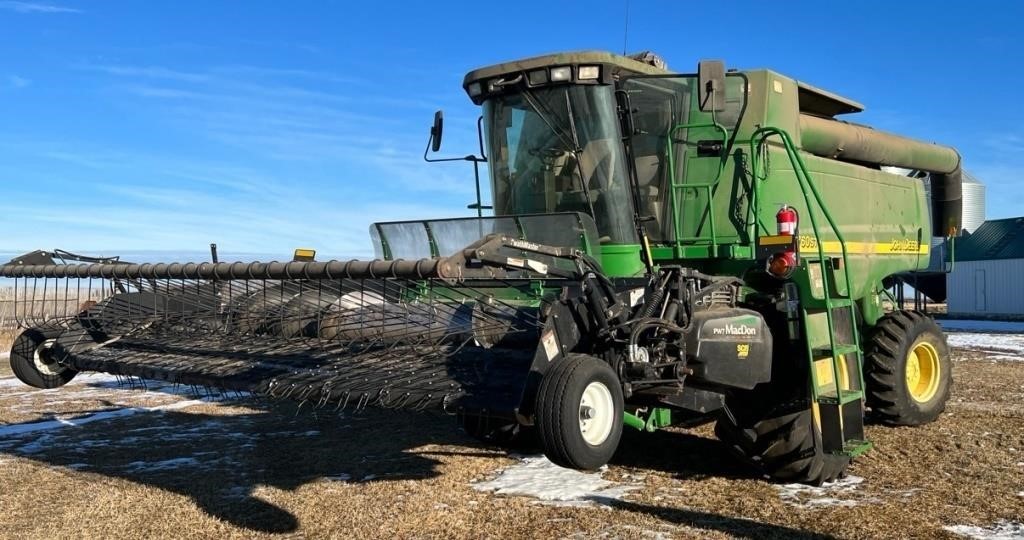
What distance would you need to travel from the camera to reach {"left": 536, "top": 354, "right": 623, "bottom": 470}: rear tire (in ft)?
12.4

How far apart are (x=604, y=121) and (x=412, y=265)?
2386 millimetres

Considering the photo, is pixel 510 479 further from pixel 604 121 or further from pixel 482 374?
pixel 604 121

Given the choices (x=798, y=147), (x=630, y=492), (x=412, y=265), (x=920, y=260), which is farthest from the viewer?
(x=920, y=260)

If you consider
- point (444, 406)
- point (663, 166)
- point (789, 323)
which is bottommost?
point (444, 406)

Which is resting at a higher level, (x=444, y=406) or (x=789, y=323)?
(x=789, y=323)

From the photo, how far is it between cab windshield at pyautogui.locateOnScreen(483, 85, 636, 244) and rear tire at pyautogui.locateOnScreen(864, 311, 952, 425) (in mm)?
2609

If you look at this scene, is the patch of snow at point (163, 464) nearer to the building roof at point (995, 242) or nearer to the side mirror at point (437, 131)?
the side mirror at point (437, 131)

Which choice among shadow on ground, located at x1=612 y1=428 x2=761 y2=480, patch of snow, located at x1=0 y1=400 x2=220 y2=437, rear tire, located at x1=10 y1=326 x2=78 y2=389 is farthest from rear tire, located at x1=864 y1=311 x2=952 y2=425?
patch of snow, located at x1=0 y1=400 x2=220 y2=437

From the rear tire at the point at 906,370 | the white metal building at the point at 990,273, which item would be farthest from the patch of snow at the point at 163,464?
the white metal building at the point at 990,273

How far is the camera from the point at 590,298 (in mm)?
4543

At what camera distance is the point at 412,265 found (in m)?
4.25

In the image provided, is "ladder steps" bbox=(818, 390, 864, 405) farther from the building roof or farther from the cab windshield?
the building roof

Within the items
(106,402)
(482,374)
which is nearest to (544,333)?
(482,374)

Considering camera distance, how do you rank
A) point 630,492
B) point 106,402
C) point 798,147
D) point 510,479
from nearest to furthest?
point 630,492, point 510,479, point 798,147, point 106,402
